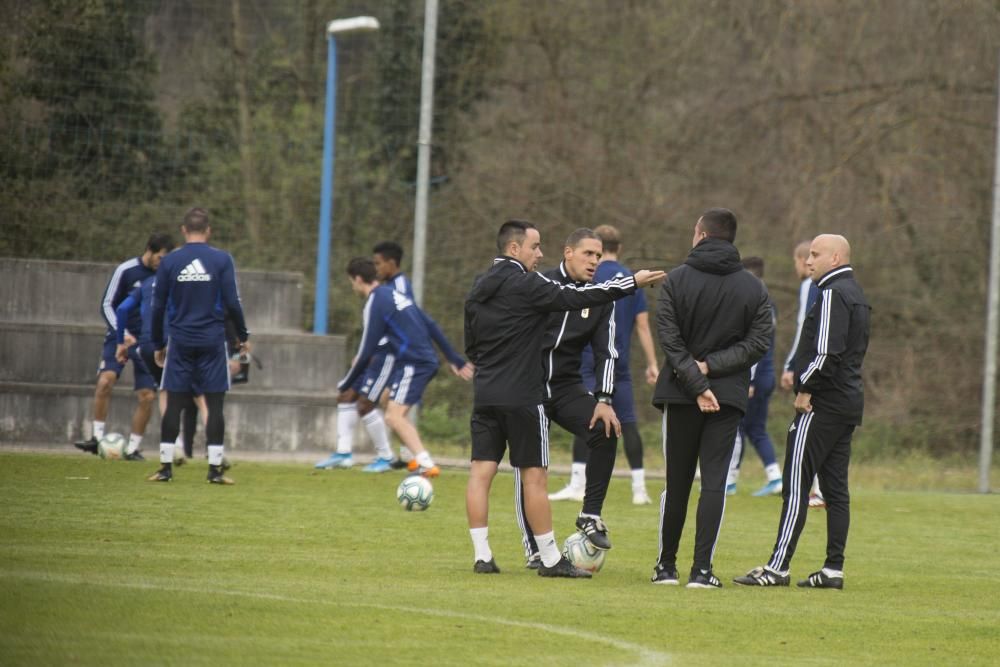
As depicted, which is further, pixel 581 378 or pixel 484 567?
pixel 581 378

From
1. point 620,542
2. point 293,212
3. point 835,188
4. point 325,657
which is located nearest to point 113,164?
point 293,212

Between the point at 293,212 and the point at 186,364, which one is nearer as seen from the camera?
the point at 186,364

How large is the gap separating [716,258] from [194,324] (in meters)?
5.92

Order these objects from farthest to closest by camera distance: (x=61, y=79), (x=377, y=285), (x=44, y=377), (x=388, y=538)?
(x=61, y=79) → (x=44, y=377) → (x=377, y=285) → (x=388, y=538)

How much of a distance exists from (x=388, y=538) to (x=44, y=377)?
28.2ft

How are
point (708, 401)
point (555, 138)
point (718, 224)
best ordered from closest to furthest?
point (708, 401) → point (718, 224) → point (555, 138)

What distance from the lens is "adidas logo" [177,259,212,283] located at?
12.9m

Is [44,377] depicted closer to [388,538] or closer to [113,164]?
[113,164]

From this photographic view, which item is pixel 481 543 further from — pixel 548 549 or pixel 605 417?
pixel 605 417

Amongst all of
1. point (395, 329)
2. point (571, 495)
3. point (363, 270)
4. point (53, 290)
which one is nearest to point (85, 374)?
point (53, 290)

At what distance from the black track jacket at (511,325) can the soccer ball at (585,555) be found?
2.98 ft

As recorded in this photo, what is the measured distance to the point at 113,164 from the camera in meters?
18.9

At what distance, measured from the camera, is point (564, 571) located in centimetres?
855

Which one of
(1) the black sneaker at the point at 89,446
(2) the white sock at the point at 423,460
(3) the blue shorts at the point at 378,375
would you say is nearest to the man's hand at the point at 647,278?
(2) the white sock at the point at 423,460
